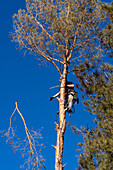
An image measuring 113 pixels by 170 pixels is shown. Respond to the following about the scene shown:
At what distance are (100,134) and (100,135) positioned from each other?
2 centimetres

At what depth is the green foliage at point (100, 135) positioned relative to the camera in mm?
6004

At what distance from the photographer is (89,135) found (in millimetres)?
6852

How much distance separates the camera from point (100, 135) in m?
6.55

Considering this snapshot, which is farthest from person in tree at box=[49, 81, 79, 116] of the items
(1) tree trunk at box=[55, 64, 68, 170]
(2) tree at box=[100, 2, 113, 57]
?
(2) tree at box=[100, 2, 113, 57]

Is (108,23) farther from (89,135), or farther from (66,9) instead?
(89,135)

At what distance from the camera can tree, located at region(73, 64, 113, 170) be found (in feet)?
19.7

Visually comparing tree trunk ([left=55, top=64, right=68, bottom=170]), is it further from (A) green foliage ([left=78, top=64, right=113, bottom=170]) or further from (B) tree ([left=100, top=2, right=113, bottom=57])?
(B) tree ([left=100, top=2, right=113, bottom=57])

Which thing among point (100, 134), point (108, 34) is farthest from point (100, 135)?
point (108, 34)

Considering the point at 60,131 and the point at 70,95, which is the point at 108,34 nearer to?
the point at 70,95

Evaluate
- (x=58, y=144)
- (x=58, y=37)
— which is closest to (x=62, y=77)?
(x=58, y=37)

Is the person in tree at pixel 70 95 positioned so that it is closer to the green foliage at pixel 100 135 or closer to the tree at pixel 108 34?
the green foliage at pixel 100 135

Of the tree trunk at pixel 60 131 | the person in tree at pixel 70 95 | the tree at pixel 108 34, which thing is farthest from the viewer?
the tree at pixel 108 34

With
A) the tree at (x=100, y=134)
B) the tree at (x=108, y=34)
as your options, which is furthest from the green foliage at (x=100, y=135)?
the tree at (x=108, y=34)

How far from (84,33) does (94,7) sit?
38.6 inches
